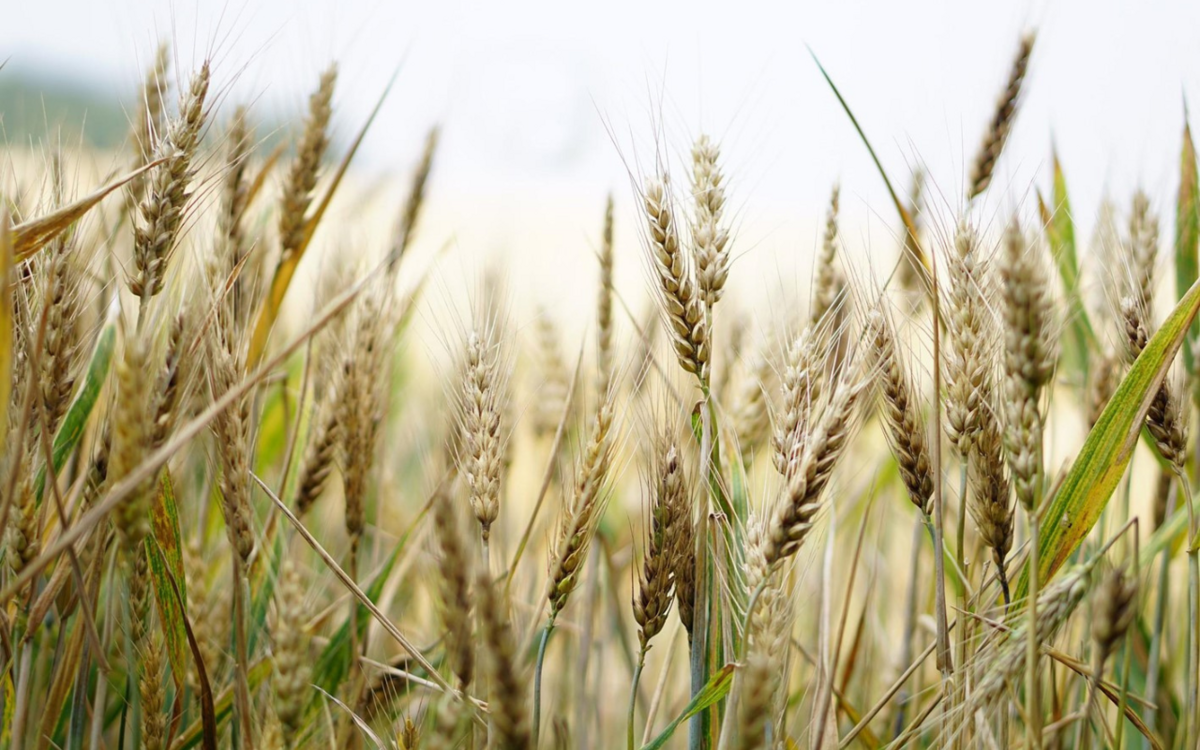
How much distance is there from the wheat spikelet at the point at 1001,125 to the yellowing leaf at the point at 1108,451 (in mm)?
404

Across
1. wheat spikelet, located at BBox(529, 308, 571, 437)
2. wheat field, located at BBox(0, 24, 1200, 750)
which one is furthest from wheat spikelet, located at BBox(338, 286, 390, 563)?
wheat spikelet, located at BBox(529, 308, 571, 437)

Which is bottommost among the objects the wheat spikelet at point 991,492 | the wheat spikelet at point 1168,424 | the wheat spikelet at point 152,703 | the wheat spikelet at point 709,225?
the wheat spikelet at point 152,703

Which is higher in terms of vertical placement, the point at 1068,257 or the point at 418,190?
the point at 1068,257

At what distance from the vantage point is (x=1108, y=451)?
2.55ft

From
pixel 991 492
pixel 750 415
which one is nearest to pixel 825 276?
pixel 750 415

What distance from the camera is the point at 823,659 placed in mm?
742

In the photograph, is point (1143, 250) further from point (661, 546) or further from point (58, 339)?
point (58, 339)

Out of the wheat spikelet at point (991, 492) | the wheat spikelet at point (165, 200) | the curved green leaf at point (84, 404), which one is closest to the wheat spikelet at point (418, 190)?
the curved green leaf at point (84, 404)

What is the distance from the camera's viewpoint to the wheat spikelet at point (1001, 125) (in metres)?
1.12

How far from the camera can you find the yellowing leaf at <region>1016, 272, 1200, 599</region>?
30.0 inches

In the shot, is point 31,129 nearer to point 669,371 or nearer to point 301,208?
point 301,208

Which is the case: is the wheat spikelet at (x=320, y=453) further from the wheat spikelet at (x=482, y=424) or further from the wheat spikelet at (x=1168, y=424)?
the wheat spikelet at (x=1168, y=424)

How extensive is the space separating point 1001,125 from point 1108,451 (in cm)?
55

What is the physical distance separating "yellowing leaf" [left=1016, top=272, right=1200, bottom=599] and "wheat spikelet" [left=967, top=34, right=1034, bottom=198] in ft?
1.33
